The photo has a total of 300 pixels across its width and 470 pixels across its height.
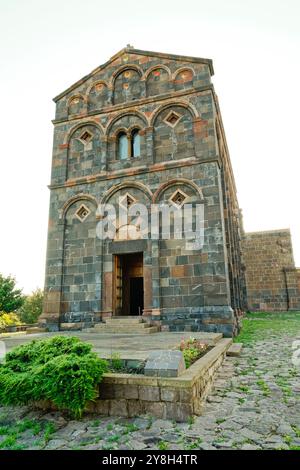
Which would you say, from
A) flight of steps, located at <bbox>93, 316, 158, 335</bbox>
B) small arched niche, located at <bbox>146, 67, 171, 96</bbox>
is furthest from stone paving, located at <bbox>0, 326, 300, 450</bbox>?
small arched niche, located at <bbox>146, 67, 171, 96</bbox>

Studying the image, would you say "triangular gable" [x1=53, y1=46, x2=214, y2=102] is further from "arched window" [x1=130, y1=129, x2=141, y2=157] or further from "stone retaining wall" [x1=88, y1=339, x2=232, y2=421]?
"stone retaining wall" [x1=88, y1=339, x2=232, y2=421]

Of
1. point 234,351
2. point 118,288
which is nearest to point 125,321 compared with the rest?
point 118,288

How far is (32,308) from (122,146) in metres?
23.7

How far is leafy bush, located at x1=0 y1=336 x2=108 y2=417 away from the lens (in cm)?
351

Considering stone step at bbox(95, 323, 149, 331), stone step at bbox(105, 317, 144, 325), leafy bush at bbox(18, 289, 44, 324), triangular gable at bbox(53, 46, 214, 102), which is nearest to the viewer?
stone step at bbox(95, 323, 149, 331)

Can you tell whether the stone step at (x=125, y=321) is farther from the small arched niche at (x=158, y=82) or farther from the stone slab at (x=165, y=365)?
the small arched niche at (x=158, y=82)

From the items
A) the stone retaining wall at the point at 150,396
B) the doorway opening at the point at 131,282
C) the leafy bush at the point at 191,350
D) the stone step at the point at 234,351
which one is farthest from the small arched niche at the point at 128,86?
the stone retaining wall at the point at 150,396

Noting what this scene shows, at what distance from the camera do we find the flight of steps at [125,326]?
382 inches

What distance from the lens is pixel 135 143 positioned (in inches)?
504

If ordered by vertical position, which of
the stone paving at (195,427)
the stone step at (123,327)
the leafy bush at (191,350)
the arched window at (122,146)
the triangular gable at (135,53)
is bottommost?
the stone paving at (195,427)

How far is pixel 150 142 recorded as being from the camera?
12055 millimetres

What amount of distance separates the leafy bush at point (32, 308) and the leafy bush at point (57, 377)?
28.1 m

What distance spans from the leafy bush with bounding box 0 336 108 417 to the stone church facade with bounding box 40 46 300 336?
6.37 m
